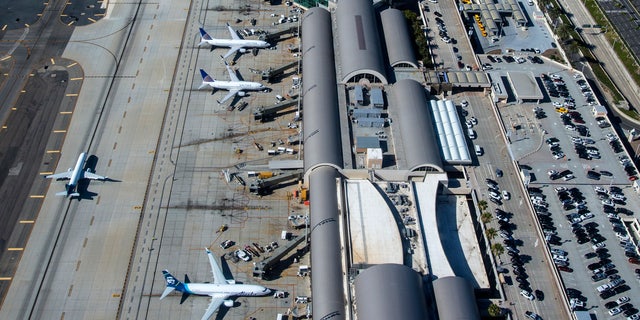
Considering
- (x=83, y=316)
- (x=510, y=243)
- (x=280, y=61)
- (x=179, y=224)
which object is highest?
(x=280, y=61)

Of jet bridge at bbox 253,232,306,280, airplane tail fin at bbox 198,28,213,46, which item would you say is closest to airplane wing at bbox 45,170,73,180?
jet bridge at bbox 253,232,306,280

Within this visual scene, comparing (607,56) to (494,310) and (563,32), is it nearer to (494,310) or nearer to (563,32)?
(563,32)

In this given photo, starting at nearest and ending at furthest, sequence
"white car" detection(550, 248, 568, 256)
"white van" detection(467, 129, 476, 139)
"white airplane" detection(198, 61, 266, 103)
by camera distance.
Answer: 1. "white car" detection(550, 248, 568, 256)
2. "white van" detection(467, 129, 476, 139)
3. "white airplane" detection(198, 61, 266, 103)

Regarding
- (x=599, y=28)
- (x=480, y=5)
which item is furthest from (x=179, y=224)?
(x=599, y=28)

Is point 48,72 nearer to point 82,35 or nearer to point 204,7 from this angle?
point 82,35

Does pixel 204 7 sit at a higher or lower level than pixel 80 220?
higher

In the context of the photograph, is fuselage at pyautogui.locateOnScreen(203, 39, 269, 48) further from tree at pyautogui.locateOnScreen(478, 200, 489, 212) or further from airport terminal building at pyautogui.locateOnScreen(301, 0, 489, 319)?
tree at pyautogui.locateOnScreen(478, 200, 489, 212)


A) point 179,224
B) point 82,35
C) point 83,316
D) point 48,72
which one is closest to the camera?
point 83,316

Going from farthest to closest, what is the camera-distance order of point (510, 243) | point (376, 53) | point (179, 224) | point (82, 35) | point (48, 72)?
1. point (82, 35)
2. point (48, 72)
3. point (376, 53)
4. point (179, 224)
5. point (510, 243)
